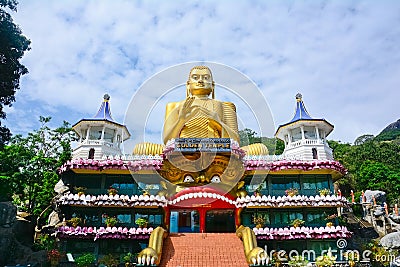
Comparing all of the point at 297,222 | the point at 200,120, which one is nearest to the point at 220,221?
the point at 297,222

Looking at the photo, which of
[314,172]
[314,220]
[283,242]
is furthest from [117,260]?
[314,172]

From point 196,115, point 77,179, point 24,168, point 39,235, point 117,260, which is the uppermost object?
point 196,115

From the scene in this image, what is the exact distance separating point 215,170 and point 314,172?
598cm

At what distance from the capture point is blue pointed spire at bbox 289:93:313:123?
2623 centimetres

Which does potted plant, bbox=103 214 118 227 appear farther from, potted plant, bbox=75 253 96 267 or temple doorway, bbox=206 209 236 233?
temple doorway, bbox=206 209 236 233

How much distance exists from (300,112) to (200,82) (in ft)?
29.4

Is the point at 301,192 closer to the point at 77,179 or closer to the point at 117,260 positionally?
the point at 117,260

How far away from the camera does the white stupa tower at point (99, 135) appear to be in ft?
83.2

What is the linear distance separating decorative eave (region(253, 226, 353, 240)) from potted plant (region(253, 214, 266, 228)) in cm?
38

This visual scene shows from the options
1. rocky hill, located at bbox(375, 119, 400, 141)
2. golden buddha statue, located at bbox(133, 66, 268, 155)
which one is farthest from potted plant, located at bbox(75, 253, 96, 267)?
rocky hill, located at bbox(375, 119, 400, 141)

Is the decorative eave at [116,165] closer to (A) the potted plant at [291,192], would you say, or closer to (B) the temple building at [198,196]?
(B) the temple building at [198,196]

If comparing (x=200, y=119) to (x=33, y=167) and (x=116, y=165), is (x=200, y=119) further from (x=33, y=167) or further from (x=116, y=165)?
(x=33, y=167)

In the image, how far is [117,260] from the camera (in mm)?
17109

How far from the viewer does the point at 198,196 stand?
17203mm
